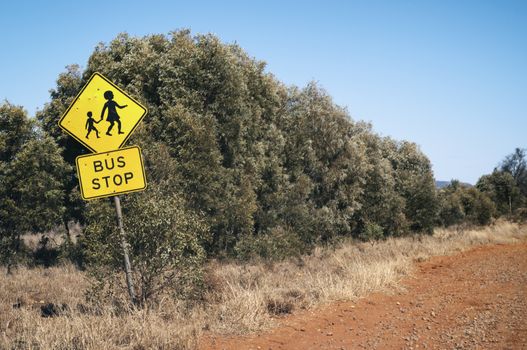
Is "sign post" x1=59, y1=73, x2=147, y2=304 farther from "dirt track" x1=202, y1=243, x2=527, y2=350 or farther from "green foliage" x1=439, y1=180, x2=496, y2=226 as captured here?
"green foliage" x1=439, y1=180, x2=496, y2=226

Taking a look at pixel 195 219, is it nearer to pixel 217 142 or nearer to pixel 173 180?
pixel 173 180

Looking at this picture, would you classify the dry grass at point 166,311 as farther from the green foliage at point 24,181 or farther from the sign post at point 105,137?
the green foliage at point 24,181

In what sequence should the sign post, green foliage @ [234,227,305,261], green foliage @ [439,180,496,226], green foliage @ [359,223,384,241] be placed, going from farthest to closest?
green foliage @ [439,180,496,226], green foliage @ [359,223,384,241], green foliage @ [234,227,305,261], the sign post

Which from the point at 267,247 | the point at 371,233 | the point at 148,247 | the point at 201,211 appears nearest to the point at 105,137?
the point at 148,247

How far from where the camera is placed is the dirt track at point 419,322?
21.2 feet

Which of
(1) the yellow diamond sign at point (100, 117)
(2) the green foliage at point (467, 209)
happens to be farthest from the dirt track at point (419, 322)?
(2) the green foliage at point (467, 209)

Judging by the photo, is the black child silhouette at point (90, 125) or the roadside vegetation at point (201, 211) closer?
the black child silhouette at point (90, 125)

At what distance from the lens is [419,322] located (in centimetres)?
771

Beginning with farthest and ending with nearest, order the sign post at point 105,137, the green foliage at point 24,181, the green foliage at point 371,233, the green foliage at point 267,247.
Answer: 1. the green foliage at point 371,233
2. the green foliage at point 267,247
3. the green foliage at point 24,181
4. the sign post at point 105,137

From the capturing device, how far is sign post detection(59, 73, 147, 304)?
6.36m

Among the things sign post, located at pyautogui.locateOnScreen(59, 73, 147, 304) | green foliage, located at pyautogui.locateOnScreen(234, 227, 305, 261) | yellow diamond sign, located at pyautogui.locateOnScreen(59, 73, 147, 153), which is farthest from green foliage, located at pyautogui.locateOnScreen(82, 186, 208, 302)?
green foliage, located at pyautogui.locateOnScreen(234, 227, 305, 261)

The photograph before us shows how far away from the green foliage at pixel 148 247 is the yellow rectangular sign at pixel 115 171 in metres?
1.43

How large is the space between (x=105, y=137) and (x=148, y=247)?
237 cm

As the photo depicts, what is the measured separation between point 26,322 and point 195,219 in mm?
3460
